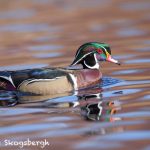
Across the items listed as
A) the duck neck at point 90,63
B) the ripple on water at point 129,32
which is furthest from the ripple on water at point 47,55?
the ripple on water at point 129,32

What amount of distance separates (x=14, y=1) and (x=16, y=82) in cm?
874

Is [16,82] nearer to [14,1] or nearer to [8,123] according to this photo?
[8,123]

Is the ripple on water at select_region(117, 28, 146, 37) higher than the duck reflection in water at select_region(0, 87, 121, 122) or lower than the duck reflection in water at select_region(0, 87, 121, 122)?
higher

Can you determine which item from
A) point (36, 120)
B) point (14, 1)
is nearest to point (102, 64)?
point (36, 120)

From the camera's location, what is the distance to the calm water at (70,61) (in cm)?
902

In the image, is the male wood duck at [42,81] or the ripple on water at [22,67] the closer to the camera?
the male wood duck at [42,81]

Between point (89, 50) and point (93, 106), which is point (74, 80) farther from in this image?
point (93, 106)

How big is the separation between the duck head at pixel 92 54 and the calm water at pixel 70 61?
0.29 m

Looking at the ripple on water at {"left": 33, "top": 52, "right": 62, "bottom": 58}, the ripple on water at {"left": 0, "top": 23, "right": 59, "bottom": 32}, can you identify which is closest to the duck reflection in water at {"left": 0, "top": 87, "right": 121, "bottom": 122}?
the ripple on water at {"left": 33, "top": 52, "right": 62, "bottom": 58}

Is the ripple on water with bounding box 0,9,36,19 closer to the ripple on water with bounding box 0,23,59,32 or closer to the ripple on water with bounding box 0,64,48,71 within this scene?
the ripple on water with bounding box 0,23,59,32

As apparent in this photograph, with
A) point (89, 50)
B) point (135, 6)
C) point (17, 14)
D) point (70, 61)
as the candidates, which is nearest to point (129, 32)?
point (70, 61)

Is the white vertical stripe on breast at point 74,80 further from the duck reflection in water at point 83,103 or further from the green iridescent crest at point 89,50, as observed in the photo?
the green iridescent crest at point 89,50

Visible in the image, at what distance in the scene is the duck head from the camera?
492 inches

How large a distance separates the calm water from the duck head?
0.29m
